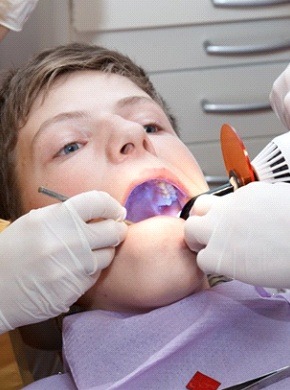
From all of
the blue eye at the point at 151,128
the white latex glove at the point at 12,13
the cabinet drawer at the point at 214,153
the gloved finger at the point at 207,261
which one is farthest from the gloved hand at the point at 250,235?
the cabinet drawer at the point at 214,153

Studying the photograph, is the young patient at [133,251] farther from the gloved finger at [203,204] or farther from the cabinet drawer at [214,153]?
the cabinet drawer at [214,153]

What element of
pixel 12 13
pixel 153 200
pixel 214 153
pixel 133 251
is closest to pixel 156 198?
pixel 153 200

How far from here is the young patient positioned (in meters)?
1.18

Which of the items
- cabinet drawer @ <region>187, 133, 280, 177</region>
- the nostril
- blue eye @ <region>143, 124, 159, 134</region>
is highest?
the nostril

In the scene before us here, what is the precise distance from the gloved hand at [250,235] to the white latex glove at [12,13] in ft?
3.17

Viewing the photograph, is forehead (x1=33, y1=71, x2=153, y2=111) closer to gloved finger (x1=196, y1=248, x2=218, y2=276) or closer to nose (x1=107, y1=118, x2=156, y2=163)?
nose (x1=107, y1=118, x2=156, y2=163)

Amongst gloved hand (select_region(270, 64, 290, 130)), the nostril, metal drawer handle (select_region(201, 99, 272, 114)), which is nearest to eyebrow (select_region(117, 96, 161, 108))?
the nostril

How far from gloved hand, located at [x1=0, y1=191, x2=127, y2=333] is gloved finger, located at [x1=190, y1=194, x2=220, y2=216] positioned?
0.40ft

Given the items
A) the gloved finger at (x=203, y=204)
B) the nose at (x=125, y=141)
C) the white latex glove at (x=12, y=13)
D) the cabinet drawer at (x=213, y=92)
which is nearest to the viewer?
the gloved finger at (x=203, y=204)

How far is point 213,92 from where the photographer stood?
7.93 feet

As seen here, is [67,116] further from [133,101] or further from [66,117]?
[133,101]

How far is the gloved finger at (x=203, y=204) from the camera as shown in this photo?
3.76ft

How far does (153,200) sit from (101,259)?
173 mm

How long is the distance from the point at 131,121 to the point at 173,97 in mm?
1087
